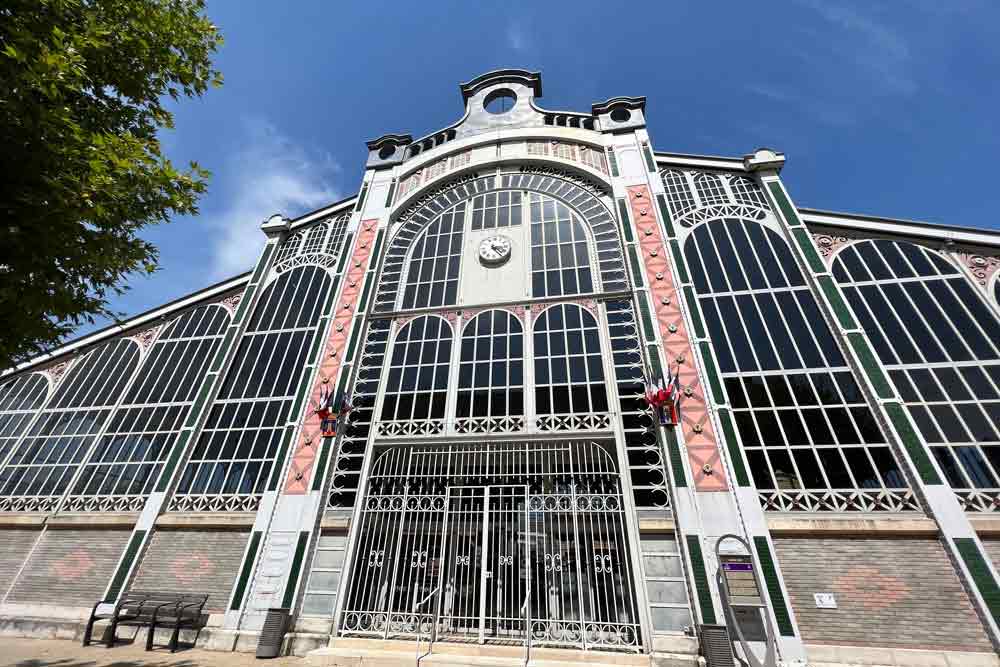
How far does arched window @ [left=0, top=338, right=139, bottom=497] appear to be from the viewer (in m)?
15.0

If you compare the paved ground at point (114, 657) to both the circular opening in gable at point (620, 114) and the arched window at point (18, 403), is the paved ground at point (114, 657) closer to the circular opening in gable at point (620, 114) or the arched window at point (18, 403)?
the arched window at point (18, 403)

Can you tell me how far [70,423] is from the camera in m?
16.0

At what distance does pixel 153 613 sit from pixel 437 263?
1257cm

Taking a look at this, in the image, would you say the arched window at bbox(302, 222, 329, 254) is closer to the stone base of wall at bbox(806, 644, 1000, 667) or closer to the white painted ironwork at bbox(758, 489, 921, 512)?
the white painted ironwork at bbox(758, 489, 921, 512)

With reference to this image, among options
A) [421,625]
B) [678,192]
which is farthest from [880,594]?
[678,192]

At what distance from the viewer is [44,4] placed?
696 cm

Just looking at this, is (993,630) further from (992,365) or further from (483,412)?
(483,412)

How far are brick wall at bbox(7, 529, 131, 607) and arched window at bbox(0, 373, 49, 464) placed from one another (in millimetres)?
5272

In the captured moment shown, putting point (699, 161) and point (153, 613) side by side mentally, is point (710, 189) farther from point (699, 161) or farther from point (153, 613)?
point (153, 613)

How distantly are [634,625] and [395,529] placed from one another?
6099 mm

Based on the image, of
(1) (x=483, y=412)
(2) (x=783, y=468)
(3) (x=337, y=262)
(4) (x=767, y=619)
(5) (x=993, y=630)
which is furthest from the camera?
(3) (x=337, y=262)

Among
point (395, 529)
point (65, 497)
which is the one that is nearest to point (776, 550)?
point (395, 529)

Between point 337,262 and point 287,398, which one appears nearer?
point 287,398

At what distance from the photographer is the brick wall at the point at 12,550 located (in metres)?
13.1
